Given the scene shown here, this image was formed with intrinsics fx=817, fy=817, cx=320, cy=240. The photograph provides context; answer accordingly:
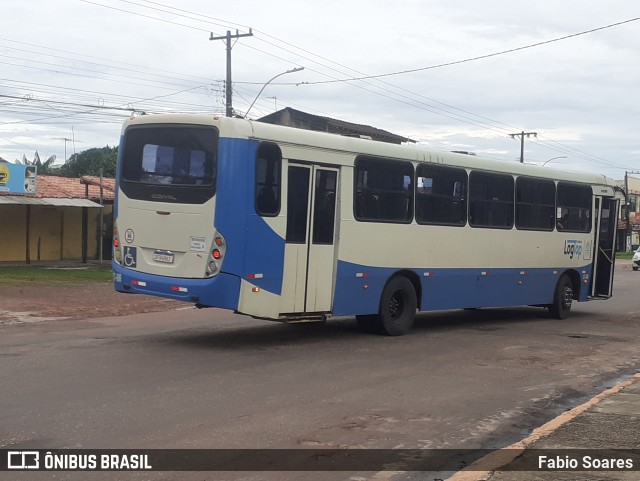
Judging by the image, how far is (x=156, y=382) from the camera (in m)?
9.30

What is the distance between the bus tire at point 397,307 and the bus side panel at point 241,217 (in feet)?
9.70

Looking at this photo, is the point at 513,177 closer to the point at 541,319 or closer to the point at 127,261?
the point at 541,319

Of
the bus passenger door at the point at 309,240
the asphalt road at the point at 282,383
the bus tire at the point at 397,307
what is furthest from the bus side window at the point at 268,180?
the bus tire at the point at 397,307

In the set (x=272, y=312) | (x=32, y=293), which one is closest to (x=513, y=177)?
(x=272, y=312)

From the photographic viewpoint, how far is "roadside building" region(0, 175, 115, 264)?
97.2 feet

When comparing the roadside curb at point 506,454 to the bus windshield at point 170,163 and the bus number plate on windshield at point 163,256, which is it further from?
the bus number plate on windshield at point 163,256

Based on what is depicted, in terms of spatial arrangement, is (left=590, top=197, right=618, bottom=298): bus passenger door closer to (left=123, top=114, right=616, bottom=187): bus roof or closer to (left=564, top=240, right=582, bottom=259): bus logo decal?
(left=564, top=240, right=582, bottom=259): bus logo decal

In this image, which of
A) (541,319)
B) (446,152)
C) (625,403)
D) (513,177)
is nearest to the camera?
(625,403)

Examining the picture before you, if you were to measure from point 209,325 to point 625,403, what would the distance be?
329 inches

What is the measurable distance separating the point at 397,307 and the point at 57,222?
20.9m

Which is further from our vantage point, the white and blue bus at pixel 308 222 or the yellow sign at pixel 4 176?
the yellow sign at pixel 4 176

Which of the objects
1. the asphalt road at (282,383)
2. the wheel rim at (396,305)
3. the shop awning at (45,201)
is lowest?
the asphalt road at (282,383)

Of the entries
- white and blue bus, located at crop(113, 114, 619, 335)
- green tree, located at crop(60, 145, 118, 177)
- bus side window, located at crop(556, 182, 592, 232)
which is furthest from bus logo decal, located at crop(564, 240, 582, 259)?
green tree, located at crop(60, 145, 118, 177)

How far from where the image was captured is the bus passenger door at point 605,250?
65.3 feet
